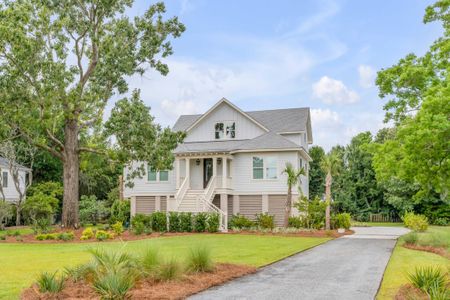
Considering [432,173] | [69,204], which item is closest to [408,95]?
[432,173]

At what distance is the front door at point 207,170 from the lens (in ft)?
102

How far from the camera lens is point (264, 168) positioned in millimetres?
29219

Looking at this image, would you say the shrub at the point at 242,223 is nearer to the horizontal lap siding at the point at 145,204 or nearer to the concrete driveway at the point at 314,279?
the horizontal lap siding at the point at 145,204

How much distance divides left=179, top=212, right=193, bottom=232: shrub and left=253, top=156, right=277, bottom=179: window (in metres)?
5.47

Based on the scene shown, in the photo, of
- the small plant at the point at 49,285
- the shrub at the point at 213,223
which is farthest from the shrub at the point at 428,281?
the shrub at the point at 213,223

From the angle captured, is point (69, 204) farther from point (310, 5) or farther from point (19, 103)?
point (310, 5)

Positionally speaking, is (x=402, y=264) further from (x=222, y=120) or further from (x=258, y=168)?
(x=222, y=120)

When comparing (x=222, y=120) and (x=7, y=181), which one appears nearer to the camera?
(x=222, y=120)

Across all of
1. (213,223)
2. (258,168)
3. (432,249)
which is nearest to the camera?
(432,249)

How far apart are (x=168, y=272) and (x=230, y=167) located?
20.7 metres

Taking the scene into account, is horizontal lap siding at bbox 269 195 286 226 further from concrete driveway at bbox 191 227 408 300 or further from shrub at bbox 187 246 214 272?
shrub at bbox 187 246 214 272

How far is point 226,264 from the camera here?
11.9 metres

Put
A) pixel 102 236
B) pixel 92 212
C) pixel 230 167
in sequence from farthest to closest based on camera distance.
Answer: pixel 92 212 < pixel 230 167 < pixel 102 236

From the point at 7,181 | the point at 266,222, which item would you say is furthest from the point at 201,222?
the point at 7,181
